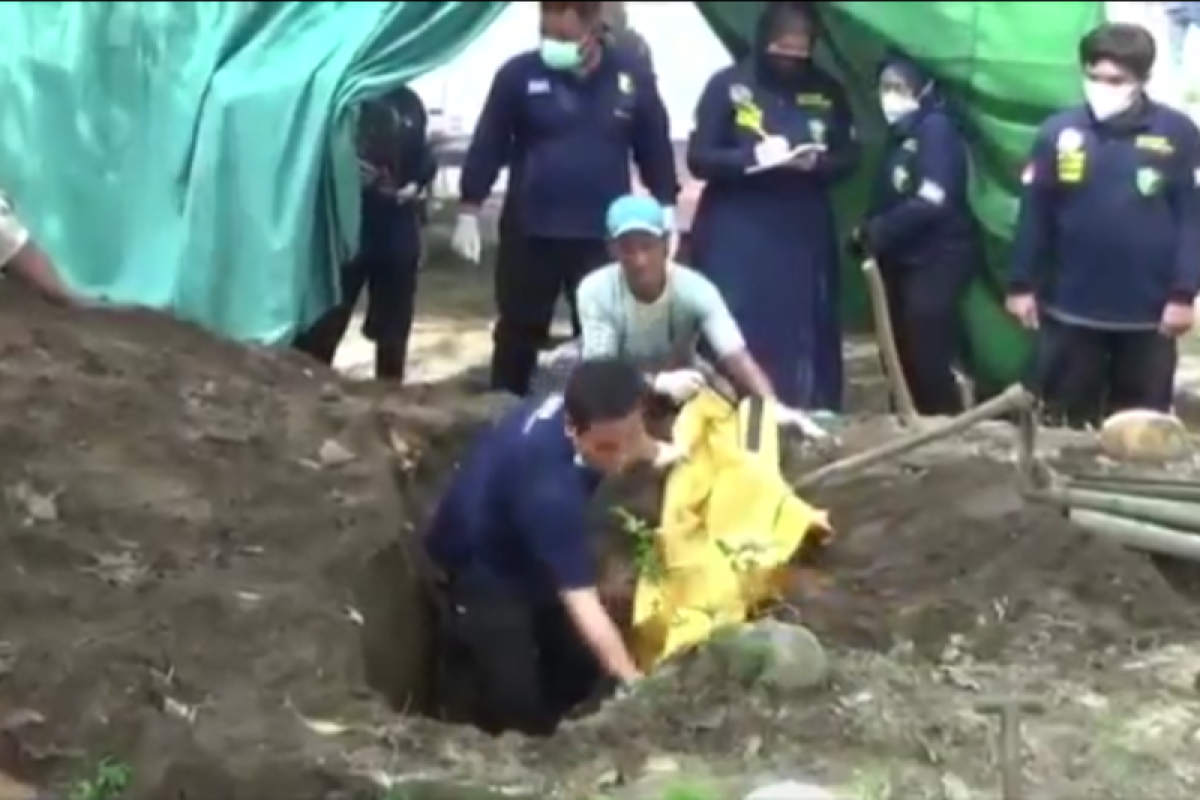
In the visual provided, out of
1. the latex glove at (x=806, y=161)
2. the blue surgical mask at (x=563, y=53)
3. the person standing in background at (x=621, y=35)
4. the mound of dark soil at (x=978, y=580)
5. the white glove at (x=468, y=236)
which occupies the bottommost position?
the white glove at (x=468, y=236)

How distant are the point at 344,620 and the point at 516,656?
892 millimetres

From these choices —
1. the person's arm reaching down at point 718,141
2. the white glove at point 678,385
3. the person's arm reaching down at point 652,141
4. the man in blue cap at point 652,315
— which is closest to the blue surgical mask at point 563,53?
the person's arm reaching down at point 652,141

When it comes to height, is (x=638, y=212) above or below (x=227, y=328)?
above

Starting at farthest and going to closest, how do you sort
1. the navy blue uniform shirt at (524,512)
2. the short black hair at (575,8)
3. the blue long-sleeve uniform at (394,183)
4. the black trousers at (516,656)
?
the blue long-sleeve uniform at (394,183) < the short black hair at (575,8) < the black trousers at (516,656) < the navy blue uniform shirt at (524,512)

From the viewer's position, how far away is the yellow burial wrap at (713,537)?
22.3 feet

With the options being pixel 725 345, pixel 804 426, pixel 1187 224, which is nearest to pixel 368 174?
pixel 725 345

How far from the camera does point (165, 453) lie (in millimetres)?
7129

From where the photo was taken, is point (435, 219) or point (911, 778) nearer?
point (911, 778)

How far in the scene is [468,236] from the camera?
10.1m

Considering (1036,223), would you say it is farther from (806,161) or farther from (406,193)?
(406,193)

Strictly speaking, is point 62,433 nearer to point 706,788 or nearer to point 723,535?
point 723,535

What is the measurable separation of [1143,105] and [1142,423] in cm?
89

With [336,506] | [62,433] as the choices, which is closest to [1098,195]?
[336,506]

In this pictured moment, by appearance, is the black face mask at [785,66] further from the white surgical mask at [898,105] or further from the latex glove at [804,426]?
the latex glove at [804,426]
